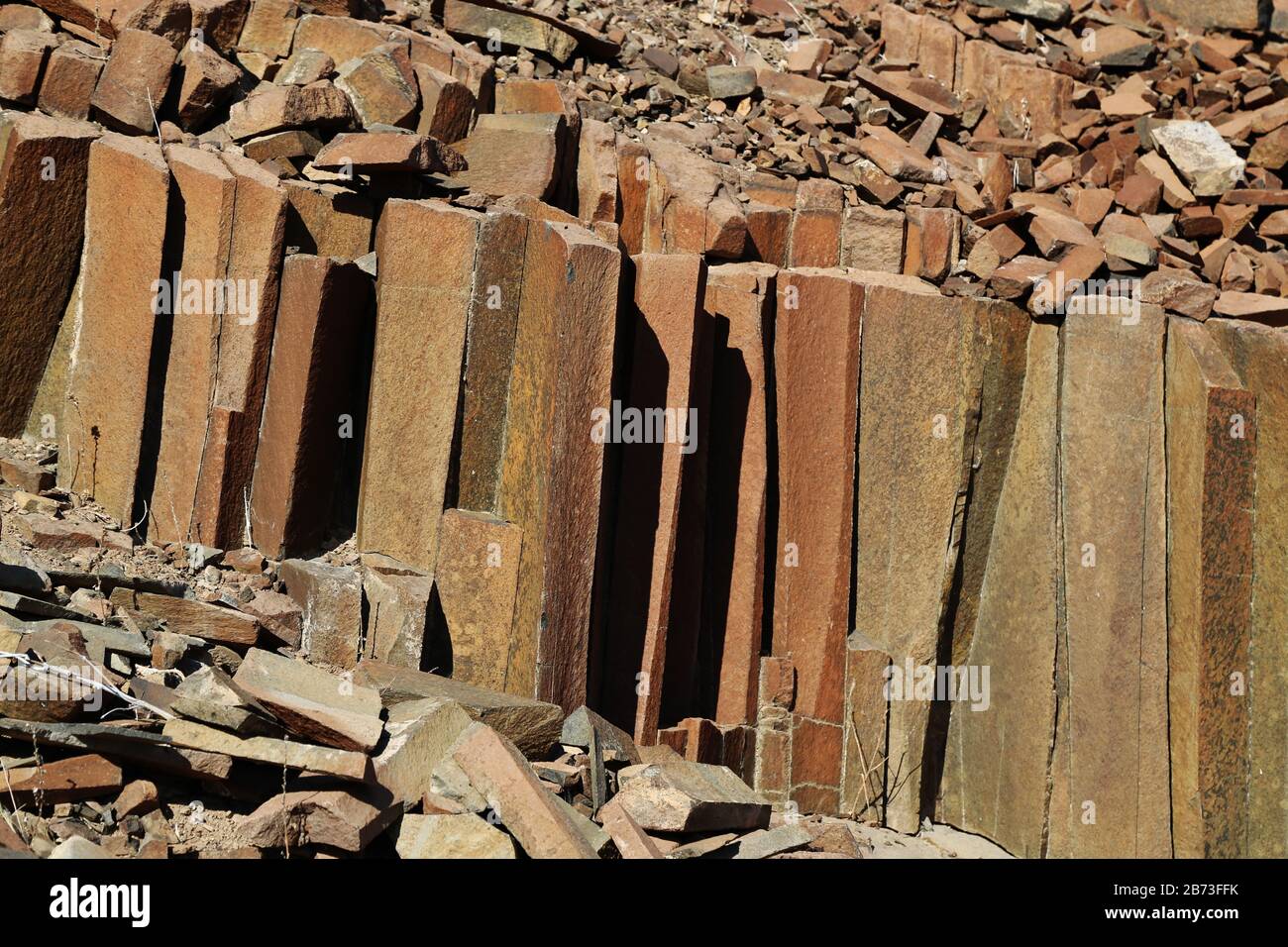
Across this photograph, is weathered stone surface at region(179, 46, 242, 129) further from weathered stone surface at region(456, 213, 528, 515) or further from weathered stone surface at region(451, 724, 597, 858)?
weathered stone surface at region(451, 724, 597, 858)

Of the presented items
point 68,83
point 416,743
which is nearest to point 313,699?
point 416,743

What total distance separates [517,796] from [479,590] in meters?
1.65

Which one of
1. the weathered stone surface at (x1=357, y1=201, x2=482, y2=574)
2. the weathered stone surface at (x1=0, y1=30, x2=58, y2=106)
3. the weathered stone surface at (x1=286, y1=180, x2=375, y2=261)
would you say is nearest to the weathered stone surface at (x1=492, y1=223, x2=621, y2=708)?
the weathered stone surface at (x1=357, y1=201, x2=482, y2=574)

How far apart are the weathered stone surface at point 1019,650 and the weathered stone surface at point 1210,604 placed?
0.60m

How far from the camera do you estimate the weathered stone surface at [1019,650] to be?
261 inches

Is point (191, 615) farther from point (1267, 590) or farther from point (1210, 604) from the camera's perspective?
point (1267, 590)

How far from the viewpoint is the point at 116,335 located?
6.05 metres

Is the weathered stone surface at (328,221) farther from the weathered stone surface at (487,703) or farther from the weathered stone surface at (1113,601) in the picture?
the weathered stone surface at (1113,601)

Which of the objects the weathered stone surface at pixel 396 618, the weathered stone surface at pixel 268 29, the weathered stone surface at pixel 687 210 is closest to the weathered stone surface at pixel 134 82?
the weathered stone surface at pixel 268 29

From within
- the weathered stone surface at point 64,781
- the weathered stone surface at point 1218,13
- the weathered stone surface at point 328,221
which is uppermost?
the weathered stone surface at point 1218,13

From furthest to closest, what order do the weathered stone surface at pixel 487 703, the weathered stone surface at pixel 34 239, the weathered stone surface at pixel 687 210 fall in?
the weathered stone surface at pixel 687 210 → the weathered stone surface at pixel 34 239 → the weathered stone surface at pixel 487 703

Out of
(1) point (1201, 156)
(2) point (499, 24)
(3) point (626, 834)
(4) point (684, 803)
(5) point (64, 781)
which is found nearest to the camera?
Result: (5) point (64, 781)

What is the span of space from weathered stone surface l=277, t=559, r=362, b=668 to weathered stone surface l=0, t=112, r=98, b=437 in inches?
65.4
